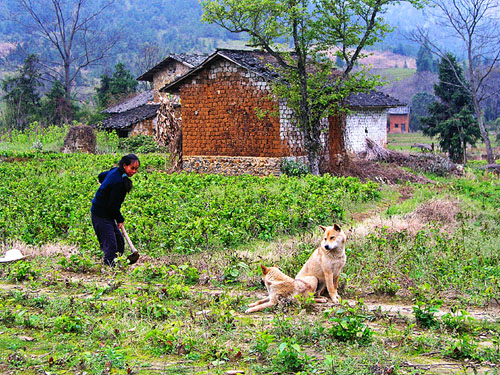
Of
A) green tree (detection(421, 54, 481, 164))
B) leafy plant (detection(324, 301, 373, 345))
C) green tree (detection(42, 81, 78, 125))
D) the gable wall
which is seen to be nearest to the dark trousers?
leafy plant (detection(324, 301, 373, 345))

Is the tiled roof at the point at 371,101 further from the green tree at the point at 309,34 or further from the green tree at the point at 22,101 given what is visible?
the green tree at the point at 22,101

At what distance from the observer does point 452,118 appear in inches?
1298

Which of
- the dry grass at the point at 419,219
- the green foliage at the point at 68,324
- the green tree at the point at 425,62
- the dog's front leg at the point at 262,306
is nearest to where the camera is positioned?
the green foliage at the point at 68,324

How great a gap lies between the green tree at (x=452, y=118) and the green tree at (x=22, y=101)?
3159 cm

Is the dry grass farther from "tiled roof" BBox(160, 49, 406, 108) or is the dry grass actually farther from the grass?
"tiled roof" BBox(160, 49, 406, 108)

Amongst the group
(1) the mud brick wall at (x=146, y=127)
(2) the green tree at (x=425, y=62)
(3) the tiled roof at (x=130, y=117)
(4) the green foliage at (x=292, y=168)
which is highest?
(2) the green tree at (x=425, y=62)

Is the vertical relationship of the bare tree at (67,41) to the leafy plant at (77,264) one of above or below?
above

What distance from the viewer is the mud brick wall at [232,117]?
67.4 ft

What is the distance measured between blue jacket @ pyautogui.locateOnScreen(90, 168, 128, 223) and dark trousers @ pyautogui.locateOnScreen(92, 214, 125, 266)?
0.28ft

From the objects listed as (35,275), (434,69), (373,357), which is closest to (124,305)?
(35,275)

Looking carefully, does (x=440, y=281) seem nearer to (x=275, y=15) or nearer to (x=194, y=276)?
(x=194, y=276)

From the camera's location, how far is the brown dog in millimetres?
6474

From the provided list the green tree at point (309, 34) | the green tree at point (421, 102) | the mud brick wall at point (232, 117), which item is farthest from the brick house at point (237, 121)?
the green tree at point (421, 102)

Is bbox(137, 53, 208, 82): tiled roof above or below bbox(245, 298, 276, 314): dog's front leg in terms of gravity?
above
